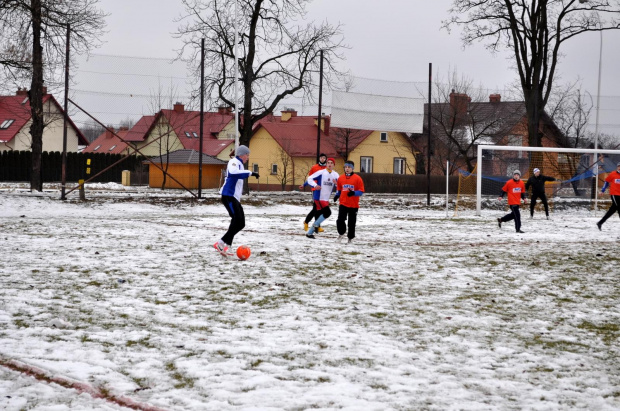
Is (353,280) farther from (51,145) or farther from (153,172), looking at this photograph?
(51,145)

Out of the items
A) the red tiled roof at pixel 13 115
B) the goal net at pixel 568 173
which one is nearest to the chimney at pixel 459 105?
the goal net at pixel 568 173

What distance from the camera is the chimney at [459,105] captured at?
53672mm

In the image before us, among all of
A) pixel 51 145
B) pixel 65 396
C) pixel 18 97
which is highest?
pixel 18 97

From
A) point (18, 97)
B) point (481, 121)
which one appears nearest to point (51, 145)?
point (18, 97)

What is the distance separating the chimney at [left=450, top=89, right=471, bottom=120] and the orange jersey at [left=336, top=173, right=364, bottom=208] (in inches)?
1600

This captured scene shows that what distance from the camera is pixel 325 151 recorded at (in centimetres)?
5891

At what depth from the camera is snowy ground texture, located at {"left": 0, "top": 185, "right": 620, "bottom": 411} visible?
15.8ft

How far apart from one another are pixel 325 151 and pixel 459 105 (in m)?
11.6

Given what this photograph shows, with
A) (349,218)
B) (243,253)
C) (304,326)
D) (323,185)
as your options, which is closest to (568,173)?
(323,185)

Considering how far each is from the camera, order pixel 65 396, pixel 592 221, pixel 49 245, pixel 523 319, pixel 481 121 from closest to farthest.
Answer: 1. pixel 65 396
2. pixel 523 319
3. pixel 49 245
4. pixel 592 221
5. pixel 481 121

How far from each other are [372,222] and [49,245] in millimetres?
10766

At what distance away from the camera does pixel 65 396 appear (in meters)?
4.64

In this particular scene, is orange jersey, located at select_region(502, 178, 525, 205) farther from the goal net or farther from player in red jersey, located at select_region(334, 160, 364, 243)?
the goal net

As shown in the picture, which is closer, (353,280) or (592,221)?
(353,280)
